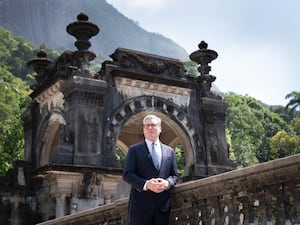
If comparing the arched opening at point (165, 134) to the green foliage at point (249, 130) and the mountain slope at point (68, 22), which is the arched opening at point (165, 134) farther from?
the mountain slope at point (68, 22)

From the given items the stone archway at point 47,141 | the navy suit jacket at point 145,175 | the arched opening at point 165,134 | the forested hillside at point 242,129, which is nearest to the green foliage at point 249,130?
the forested hillside at point 242,129

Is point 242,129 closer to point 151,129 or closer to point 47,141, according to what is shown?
point 47,141

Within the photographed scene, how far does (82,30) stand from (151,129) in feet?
30.9

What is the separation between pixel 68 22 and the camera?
147875 mm

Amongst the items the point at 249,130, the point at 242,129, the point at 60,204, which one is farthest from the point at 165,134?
the point at 249,130

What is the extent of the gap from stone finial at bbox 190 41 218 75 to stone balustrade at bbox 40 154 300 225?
420 inches

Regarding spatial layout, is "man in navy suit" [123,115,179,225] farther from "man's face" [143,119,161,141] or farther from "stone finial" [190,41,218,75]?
"stone finial" [190,41,218,75]

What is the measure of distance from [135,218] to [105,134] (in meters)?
8.68

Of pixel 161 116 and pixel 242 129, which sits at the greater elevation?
pixel 242 129

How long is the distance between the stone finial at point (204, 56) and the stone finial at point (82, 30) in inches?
141

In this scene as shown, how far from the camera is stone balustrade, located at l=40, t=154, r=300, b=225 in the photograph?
4.81 meters

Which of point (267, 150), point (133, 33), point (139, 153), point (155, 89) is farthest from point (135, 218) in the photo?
point (133, 33)

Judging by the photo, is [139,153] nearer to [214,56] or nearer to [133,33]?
[214,56]

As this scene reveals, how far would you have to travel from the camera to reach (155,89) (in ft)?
49.7
